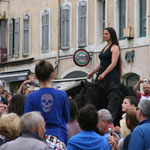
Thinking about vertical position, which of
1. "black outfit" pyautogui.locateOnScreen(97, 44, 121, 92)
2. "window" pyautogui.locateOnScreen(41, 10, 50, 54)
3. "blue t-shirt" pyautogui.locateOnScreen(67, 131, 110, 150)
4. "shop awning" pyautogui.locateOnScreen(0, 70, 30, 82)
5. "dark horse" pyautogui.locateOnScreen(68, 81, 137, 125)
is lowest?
"shop awning" pyautogui.locateOnScreen(0, 70, 30, 82)

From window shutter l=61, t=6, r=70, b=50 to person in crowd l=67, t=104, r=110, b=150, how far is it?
23442mm

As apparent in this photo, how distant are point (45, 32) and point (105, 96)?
21.5 meters

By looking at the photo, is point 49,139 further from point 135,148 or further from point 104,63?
point 104,63

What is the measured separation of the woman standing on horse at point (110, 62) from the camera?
455 inches

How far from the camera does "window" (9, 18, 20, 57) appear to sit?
35.9 m

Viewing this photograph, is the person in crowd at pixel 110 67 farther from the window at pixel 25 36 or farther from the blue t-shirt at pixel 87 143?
the window at pixel 25 36

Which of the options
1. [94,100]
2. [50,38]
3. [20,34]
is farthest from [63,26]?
[94,100]

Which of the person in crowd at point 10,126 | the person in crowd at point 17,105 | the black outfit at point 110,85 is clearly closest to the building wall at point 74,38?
the black outfit at point 110,85

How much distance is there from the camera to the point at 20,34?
35625mm

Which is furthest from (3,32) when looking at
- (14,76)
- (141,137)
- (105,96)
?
(141,137)

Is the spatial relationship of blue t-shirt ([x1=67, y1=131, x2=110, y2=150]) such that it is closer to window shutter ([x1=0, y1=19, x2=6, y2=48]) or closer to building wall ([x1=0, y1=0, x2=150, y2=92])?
building wall ([x1=0, y1=0, x2=150, y2=92])

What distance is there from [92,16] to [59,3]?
3252mm

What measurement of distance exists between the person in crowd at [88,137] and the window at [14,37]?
2805cm

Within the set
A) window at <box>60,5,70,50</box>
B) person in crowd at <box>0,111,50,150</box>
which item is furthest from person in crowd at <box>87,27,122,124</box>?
window at <box>60,5,70,50</box>
